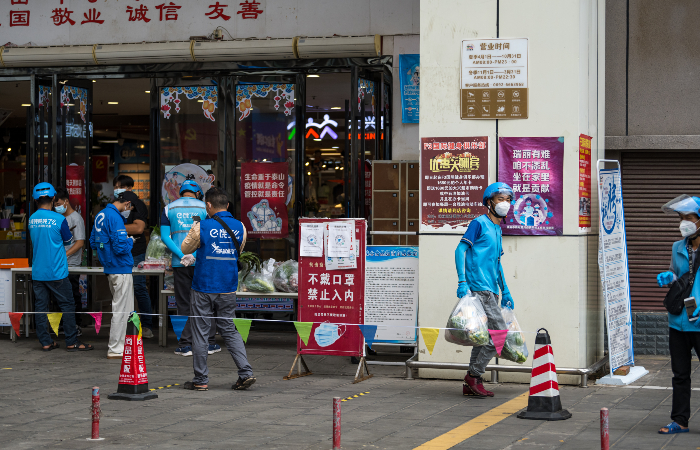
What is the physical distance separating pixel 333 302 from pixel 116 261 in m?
2.84

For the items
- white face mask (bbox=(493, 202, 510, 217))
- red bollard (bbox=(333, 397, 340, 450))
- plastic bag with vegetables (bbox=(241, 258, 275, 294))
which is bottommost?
red bollard (bbox=(333, 397, 340, 450))

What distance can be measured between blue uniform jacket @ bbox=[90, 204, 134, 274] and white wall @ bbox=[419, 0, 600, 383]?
11.9 ft

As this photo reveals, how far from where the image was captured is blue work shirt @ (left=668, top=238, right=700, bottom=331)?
21.0 ft

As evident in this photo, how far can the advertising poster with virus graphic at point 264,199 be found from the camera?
489 inches

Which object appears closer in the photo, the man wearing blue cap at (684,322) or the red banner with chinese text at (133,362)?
the man wearing blue cap at (684,322)

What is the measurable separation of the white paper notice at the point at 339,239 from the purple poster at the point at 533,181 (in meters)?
1.58

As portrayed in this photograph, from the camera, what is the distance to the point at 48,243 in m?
10.4

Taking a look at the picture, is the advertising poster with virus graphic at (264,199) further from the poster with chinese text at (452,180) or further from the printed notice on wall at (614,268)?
the printed notice on wall at (614,268)

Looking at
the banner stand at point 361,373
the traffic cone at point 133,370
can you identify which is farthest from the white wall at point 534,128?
the traffic cone at point 133,370

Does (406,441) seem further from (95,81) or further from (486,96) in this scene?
(95,81)

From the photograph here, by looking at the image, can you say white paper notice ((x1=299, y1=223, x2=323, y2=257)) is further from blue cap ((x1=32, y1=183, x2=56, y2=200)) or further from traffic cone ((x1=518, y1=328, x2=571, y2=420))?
blue cap ((x1=32, y1=183, x2=56, y2=200))

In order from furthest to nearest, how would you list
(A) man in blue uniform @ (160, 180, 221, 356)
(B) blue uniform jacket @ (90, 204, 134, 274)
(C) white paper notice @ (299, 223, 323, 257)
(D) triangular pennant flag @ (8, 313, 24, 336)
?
1. (A) man in blue uniform @ (160, 180, 221, 356)
2. (B) blue uniform jacket @ (90, 204, 134, 274)
3. (D) triangular pennant flag @ (8, 313, 24, 336)
4. (C) white paper notice @ (299, 223, 323, 257)

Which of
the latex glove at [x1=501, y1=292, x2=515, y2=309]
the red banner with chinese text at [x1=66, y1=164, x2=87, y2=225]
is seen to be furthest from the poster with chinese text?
the red banner with chinese text at [x1=66, y1=164, x2=87, y2=225]

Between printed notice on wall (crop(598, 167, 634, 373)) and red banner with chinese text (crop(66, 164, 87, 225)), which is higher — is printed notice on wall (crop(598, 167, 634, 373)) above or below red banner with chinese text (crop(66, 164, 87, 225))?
below
